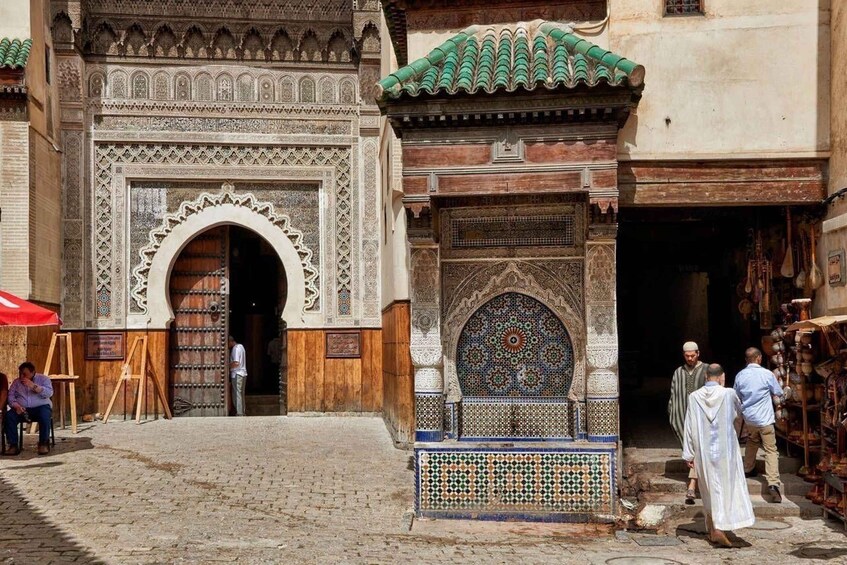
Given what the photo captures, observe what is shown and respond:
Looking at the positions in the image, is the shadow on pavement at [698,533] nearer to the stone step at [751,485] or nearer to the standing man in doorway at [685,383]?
the standing man in doorway at [685,383]

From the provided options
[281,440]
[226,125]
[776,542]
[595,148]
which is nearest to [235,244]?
[226,125]

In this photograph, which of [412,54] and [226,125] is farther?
[226,125]

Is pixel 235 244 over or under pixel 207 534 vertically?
over

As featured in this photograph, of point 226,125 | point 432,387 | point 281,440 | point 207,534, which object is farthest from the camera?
point 226,125

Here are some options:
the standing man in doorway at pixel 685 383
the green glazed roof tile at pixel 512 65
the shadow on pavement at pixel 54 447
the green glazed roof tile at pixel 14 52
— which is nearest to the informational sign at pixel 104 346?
the shadow on pavement at pixel 54 447

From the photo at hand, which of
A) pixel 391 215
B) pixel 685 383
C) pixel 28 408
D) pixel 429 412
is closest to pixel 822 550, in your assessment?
pixel 685 383

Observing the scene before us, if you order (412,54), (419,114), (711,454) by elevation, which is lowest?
(711,454)

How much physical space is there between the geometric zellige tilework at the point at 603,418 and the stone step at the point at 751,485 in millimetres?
680

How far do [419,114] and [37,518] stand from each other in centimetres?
423

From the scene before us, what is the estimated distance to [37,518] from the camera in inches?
285

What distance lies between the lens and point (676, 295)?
18078 millimetres

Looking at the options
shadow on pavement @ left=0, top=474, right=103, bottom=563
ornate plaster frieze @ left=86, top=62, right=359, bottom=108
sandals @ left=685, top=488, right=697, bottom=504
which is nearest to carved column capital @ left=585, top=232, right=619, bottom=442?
sandals @ left=685, top=488, right=697, bottom=504

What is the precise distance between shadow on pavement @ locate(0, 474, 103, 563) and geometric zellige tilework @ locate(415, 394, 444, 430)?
2823 millimetres

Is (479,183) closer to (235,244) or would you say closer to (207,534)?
(207,534)
